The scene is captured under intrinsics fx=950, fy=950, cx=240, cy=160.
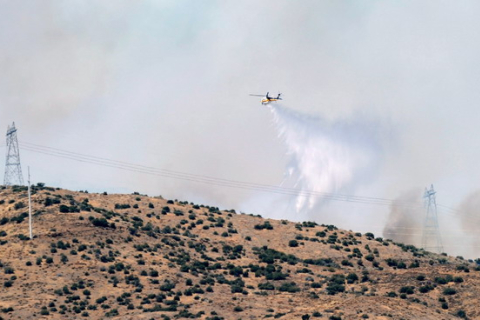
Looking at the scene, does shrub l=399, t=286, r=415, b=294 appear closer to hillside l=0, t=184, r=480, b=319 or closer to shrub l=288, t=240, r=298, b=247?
hillside l=0, t=184, r=480, b=319

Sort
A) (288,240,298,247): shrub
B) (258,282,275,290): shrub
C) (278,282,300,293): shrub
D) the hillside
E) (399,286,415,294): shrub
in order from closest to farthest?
1. the hillside
2. (399,286,415,294): shrub
3. (278,282,300,293): shrub
4. (258,282,275,290): shrub
5. (288,240,298,247): shrub

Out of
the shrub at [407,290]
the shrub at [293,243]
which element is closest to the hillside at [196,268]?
the shrub at [407,290]

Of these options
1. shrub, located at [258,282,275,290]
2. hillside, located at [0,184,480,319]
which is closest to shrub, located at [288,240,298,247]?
hillside, located at [0,184,480,319]

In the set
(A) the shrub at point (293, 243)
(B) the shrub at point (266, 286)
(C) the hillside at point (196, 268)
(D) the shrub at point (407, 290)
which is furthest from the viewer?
(A) the shrub at point (293, 243)

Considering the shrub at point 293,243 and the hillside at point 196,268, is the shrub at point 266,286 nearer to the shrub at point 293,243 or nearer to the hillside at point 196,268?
the hillside at point 196,268

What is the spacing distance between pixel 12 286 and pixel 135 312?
20.3 meters

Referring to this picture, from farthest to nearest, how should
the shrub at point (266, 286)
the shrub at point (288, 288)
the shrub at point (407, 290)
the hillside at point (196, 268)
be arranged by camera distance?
the shrub at point (266, 286), the shrub at point (288, 288), the shrub at point (407, 290), the hillside at point (196, 268)

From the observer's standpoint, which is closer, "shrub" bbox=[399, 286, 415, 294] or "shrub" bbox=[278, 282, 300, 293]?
"shrub" bbox=[399, 286, 415, 294]

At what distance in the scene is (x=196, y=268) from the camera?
149875mm

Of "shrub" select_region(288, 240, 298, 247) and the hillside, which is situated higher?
"shrub" select_region(288, 240, 298, 247)

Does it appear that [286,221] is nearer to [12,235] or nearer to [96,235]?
[96,235]

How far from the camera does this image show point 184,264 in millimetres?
151375

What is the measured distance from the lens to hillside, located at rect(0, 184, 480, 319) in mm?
128375

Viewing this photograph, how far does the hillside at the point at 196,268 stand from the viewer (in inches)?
5054
